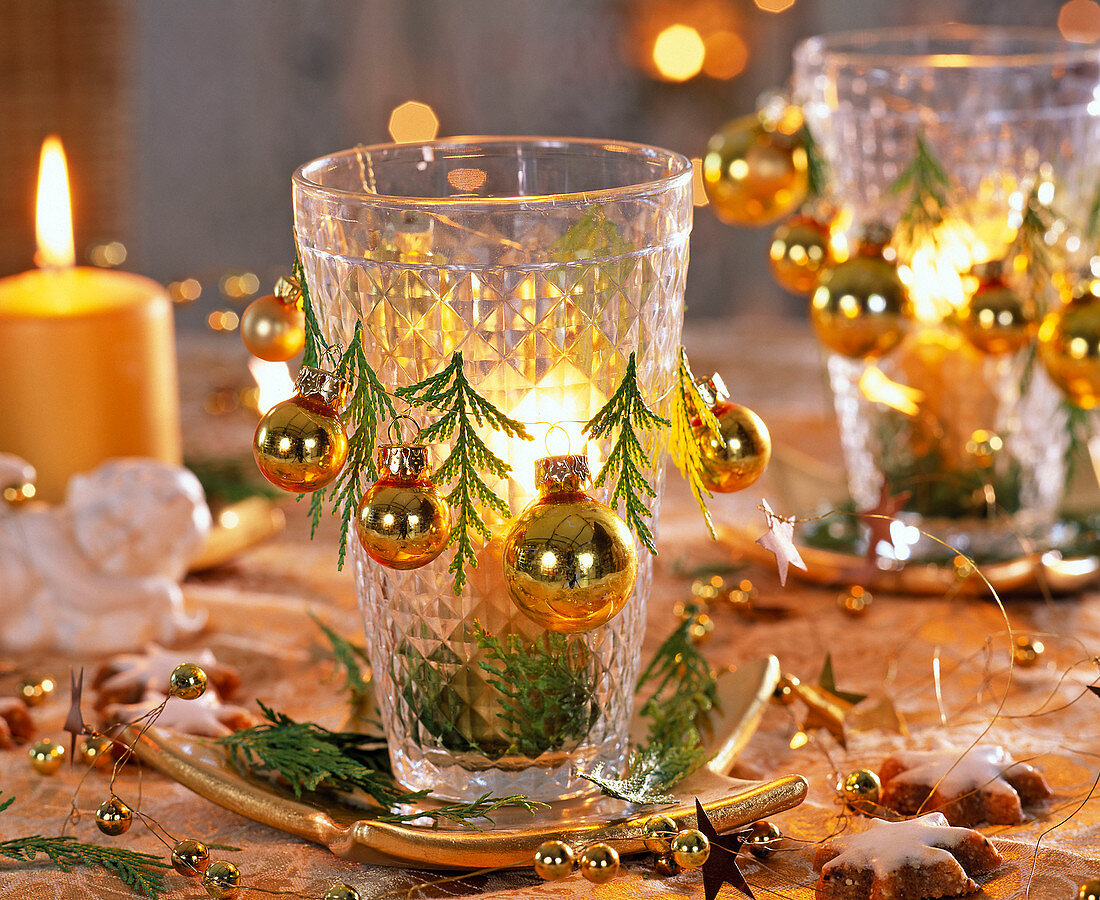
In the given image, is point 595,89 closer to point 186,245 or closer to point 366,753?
point 186,245

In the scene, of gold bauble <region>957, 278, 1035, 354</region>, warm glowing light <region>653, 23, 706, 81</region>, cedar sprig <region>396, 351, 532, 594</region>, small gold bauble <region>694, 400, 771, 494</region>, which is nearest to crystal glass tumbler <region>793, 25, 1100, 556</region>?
gold bauble <region>957, 278, 1035, 354</region>

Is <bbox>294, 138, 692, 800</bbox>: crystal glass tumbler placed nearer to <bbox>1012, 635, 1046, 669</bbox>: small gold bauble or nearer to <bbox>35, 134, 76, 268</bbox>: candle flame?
<bbox>1012, 635, 1046, 669</bbox>: small gold bauble

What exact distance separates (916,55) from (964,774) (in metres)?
0.54

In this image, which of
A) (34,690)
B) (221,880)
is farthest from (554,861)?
(34,690)

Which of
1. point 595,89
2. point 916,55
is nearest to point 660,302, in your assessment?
point 916,55

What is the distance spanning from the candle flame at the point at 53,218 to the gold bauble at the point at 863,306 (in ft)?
1.60

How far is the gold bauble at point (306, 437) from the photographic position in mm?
460

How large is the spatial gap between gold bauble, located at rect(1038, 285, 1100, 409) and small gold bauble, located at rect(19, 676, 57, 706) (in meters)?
0.57

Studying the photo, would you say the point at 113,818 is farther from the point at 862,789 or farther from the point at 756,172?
the point at 756,172

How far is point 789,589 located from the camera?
0.79 metres

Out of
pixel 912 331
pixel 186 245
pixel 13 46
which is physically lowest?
pixel 186 245

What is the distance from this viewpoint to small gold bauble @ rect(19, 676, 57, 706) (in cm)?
65

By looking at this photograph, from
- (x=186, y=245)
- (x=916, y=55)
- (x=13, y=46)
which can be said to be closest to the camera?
(x=916, y=55)

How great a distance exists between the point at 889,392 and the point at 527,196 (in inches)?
14.4
